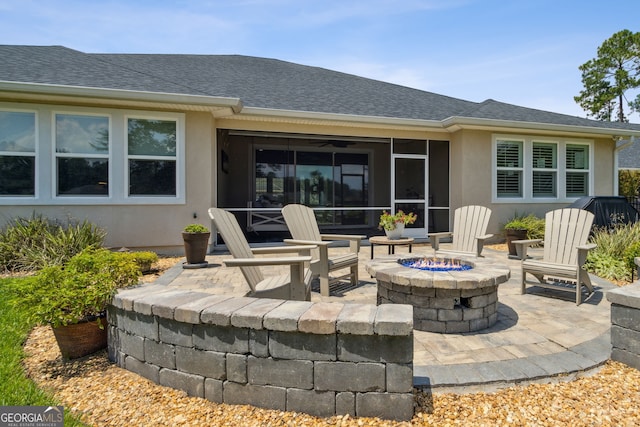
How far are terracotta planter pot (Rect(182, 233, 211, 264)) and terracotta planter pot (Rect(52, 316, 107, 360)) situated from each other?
311 cm

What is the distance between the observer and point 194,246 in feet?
18.9

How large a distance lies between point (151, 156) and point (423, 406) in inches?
274

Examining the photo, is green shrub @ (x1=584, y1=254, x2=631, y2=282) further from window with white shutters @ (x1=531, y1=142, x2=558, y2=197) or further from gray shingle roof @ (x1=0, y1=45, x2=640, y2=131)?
gray shingle roof @ (x1=0, y1=45, x2=640, y2=131)

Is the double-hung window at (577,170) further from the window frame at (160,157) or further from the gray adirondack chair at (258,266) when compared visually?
the window frame at (160,157)

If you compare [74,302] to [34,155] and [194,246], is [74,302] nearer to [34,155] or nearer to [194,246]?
[194,246]

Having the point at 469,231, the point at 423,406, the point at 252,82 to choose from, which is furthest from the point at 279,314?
the point at 252,82

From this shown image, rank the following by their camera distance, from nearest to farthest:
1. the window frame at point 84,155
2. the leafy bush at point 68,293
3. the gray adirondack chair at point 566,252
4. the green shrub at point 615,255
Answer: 1. the leafy bush at point 68,293
2. the gray adirondack chair at point 566,252
3. the green shrub at point 615,255
4. the window frame at point 84,155

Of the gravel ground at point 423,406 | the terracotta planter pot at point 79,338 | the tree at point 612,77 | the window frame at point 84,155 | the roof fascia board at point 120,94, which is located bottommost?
the gravel ground at point 423,406

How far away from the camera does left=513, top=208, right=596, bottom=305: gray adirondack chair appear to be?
156 inches

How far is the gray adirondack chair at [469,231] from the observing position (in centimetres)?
539

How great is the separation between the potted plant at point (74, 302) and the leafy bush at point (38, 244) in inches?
127

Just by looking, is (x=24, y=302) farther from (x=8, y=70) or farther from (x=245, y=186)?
(x=245, y=186)

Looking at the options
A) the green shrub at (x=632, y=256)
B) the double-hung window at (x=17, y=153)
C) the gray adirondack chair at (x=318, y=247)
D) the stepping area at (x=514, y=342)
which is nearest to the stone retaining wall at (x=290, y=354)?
the stepping area at (x=514, y=342)

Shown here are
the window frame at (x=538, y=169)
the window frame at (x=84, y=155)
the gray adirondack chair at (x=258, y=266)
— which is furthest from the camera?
the window frame at (x=538, y=169)
